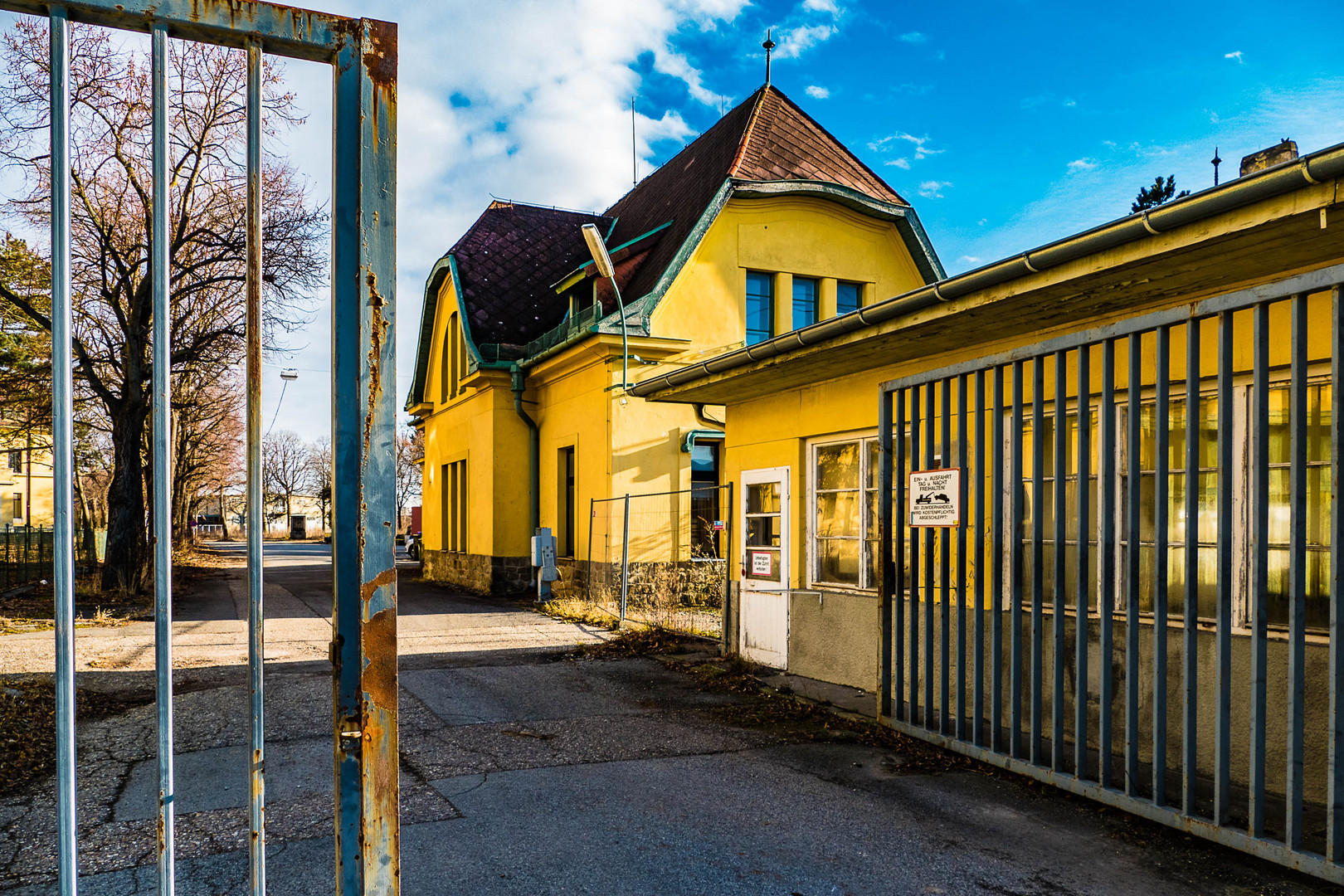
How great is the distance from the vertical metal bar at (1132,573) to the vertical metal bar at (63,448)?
4.82m

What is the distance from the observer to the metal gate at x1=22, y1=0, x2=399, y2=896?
70.9 inches

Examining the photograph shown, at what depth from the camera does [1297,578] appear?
13.7 ft

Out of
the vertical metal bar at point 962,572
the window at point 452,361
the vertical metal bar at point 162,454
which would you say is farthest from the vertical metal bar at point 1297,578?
the window at point 452,361

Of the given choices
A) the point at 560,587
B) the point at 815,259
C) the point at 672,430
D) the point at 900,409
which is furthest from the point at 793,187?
the point at 900,409

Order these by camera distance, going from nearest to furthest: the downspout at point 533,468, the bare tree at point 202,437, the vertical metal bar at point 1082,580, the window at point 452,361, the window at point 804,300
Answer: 1. the vertical metal bar at point 1082,580
2. the window at point 804,300
3. the downspout at point 533,468
4. the window at point 452,361
5. the bare tree at point 202,437

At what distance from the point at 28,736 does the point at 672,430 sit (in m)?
11.3

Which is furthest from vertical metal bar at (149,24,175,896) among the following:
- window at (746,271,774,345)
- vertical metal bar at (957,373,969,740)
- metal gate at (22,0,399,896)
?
window at (746,271,774,345)

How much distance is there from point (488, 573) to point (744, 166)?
9959 millimetres

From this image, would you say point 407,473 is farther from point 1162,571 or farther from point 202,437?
point 1162,571

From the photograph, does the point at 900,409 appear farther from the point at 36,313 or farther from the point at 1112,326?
the point at 36,313

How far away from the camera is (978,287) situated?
590 centimetres

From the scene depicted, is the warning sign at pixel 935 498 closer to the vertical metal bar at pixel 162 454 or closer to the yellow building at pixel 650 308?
the vertical metal bar at pixel 162 454

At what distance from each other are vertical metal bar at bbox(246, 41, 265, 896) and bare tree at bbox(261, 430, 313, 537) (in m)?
88.6

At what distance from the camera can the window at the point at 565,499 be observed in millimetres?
18562
